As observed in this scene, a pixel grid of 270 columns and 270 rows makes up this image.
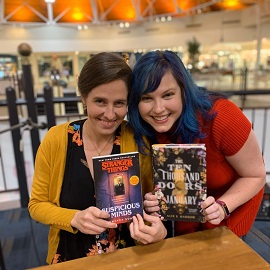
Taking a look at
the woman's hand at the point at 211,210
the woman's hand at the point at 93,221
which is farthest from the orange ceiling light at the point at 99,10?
the woman's hand at the point at 93,221

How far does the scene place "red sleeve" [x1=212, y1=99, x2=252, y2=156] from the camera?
1.17 m

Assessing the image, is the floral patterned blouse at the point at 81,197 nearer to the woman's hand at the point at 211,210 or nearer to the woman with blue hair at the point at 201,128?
the woman with blue hair at the point at 201,128

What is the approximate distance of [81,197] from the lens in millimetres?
1258

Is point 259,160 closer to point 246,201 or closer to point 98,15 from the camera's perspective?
point 246,201

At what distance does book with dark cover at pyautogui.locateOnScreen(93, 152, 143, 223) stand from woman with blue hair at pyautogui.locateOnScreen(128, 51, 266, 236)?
0.09 meters

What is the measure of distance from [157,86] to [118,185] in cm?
41

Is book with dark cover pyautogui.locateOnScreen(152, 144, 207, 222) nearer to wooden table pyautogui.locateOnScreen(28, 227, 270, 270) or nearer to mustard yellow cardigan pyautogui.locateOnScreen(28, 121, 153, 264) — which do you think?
wooden table pyautogui.locateOnScreen(28, 227, 270, 270)

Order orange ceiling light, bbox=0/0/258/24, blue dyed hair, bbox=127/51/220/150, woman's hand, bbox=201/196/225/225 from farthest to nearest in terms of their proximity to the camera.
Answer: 1. orange ceiling light, bbox=0/0/258/24
2. blue dyed hair, bbox=127/51/220/150
3. woman's hand, bbox=201/196/225/225

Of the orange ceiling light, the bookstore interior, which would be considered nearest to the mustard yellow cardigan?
the bookstore interior

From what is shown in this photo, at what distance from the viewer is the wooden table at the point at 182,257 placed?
2.98ft

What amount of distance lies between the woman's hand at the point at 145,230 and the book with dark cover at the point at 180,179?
49 mm

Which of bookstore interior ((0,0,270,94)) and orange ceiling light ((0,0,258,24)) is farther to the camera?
orange ceiling light ((0,0,258,24))

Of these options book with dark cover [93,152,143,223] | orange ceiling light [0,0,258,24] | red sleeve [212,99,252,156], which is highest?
orange ceiling light [0,0,258,24]

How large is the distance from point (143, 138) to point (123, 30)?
1610 cm
